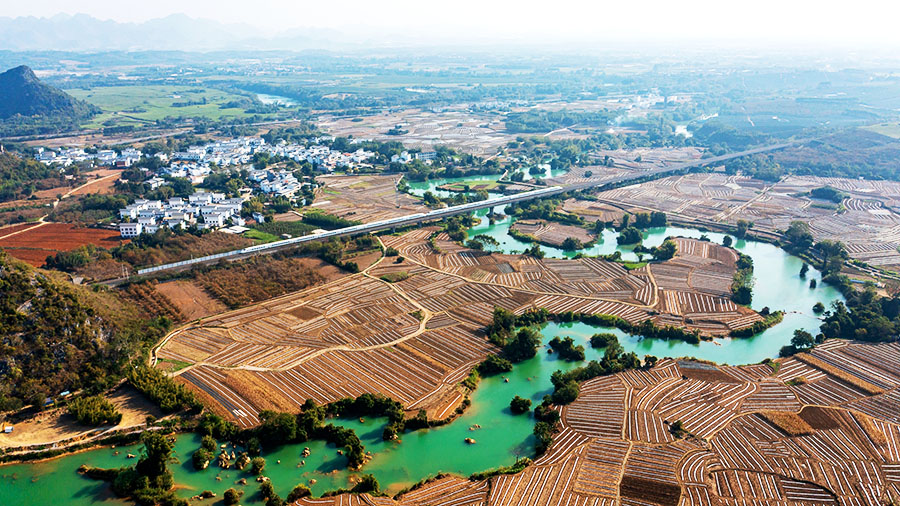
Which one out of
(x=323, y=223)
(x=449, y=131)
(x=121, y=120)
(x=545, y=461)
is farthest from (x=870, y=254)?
(x=121, y=120)

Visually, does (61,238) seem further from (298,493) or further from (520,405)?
(520,405)

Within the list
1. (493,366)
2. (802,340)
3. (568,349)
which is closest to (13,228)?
(493,366)

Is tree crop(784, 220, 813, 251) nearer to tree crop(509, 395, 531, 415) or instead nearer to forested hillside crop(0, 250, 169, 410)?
tree crop(509, 395, 531, 415)

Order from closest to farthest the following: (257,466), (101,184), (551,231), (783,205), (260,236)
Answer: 1. (257,466)
2. (260,236)
3. (551,231)
4. (783,205)
5. (101,184)

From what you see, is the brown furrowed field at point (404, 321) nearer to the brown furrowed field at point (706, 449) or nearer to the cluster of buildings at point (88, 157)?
the brown furrowed field at point (706, 449)

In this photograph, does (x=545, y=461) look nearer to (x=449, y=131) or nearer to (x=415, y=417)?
(x=415, y=417)

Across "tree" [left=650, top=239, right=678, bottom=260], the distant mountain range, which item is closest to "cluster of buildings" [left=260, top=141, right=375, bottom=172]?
"tree" [left=650, top=239, right=678, bottom=260]
